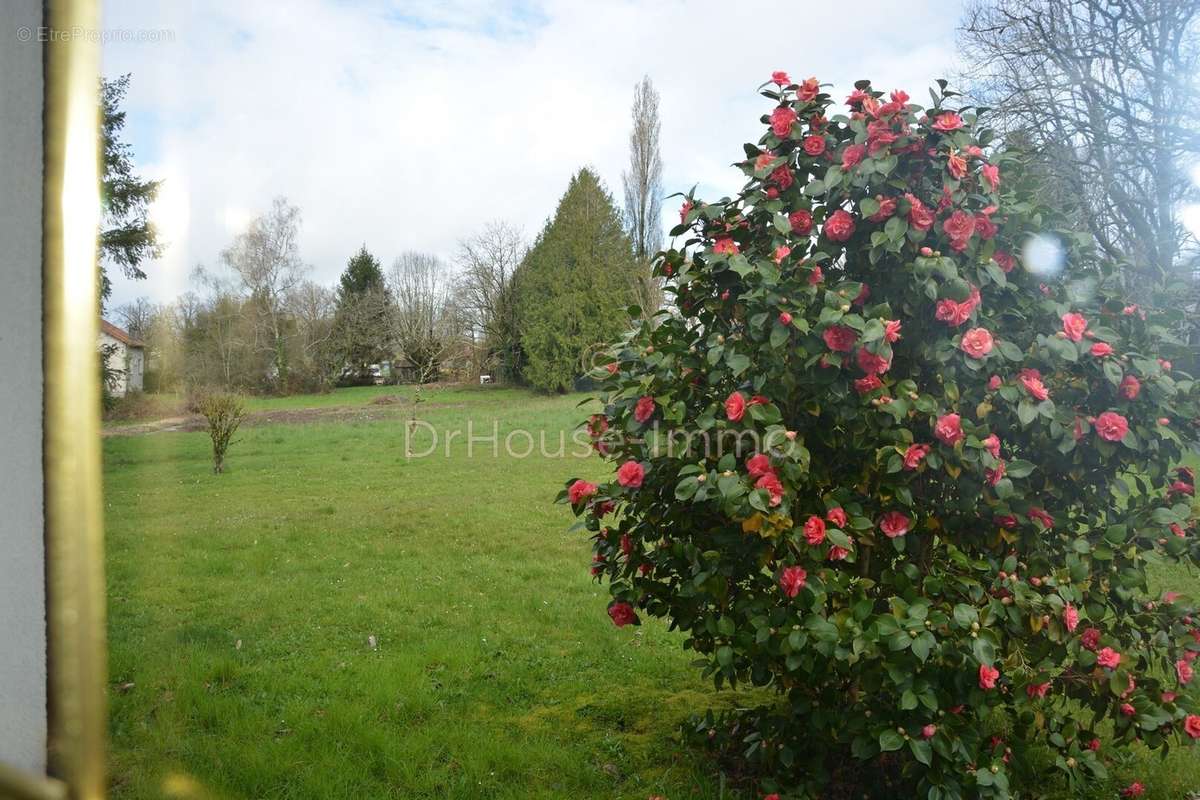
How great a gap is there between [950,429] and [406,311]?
6711 mm

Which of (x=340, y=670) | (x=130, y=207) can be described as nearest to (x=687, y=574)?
(x=340, y=670)

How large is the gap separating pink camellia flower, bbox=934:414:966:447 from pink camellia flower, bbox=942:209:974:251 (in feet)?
1.28

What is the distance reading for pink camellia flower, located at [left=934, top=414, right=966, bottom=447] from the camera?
1.72 metres

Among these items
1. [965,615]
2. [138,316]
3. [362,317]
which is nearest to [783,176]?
[965,615]

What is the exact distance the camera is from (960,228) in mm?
1788

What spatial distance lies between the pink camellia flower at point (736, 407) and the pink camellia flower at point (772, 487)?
16 centimetres

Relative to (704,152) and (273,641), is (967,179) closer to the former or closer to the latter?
(704,152)

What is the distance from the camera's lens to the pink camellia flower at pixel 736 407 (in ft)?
5.76

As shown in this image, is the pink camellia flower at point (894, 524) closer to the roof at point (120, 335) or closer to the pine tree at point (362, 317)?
the roof at point (120, 335)

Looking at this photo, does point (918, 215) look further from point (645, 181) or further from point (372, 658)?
point (645, 181)

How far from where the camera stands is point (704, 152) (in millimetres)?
3607

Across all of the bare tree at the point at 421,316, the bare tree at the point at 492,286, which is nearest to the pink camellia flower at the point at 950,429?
the bare tree at the point at 421,316

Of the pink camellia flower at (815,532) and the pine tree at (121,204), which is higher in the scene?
the pine tree at (121,204)

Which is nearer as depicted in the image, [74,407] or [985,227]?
[74,407]
